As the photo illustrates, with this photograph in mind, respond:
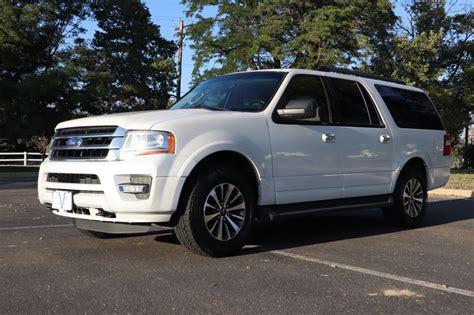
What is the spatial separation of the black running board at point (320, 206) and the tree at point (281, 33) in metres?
14.7

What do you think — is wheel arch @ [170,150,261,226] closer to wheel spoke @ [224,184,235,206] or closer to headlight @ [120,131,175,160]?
wheel spoke @ [224,184,235,206]

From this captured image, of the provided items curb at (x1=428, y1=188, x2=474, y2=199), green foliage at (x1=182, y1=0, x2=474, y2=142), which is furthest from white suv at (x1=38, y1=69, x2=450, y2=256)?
green foliage at (x1=182, y1=0, x2=474, y2=142)

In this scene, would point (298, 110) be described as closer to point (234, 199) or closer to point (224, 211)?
point (234, 199)

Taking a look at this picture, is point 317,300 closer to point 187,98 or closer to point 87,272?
point 87,272

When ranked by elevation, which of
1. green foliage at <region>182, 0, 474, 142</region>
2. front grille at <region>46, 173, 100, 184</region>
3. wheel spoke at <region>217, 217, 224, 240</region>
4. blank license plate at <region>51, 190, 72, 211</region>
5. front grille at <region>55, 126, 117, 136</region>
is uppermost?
green foliage at <region>182, 0, 474, 142</region>

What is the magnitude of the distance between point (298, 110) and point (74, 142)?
2358mm

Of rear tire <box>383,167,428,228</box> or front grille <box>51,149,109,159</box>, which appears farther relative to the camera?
rear tire <box>383,167,428,228</box>

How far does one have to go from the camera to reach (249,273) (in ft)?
16.1

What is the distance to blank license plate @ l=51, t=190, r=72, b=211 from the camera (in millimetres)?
5441

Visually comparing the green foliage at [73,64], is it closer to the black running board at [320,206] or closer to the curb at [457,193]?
the curb at [457,193]

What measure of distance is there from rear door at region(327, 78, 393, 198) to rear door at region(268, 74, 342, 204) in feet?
0.54

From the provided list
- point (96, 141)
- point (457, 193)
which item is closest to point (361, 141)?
point (96, 141)

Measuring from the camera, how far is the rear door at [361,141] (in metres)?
6.69

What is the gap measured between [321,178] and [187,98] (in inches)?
76.9
